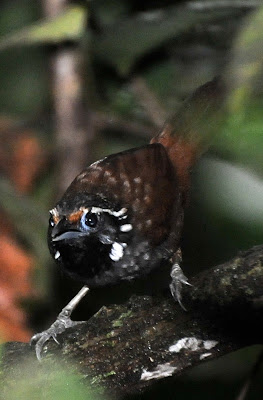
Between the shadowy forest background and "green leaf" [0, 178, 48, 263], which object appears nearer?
the shadowy forest background

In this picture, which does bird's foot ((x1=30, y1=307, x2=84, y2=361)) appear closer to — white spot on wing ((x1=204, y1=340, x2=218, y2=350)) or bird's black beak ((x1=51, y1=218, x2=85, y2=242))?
bird's black beak ((x1=51, y1=218, x2=85, y2=242))

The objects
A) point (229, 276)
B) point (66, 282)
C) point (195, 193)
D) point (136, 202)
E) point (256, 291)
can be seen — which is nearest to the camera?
point (256, 291)

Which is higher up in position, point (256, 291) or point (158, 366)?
point (256, 291)

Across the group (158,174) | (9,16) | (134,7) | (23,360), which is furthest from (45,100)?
(23,360)

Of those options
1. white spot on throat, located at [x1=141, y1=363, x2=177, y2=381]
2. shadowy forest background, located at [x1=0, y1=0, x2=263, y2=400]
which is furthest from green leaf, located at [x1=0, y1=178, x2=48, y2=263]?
white spot on throat, located at [x1=141, y1=363, x2=177, y2=381]

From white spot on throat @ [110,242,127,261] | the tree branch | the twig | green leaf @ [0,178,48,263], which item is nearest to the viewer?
the tree branch

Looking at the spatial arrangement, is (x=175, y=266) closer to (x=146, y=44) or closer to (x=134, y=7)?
(x=146, y=44)

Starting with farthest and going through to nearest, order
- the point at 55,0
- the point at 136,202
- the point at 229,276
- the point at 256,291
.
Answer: the point at 55,0
the point at 136,202
the point at 229,276
the point at 256,291

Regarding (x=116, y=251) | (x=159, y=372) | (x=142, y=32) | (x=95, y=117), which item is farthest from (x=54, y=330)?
(x=95, y=117)
